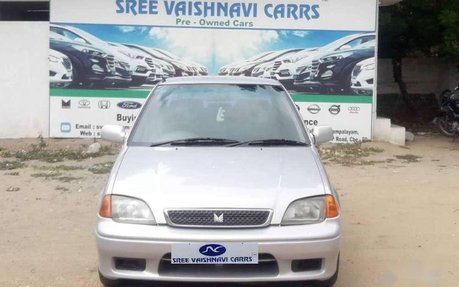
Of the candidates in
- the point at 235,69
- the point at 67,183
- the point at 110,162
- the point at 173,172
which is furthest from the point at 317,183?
the point at 235,69

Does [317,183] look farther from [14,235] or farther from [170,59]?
[170,59]

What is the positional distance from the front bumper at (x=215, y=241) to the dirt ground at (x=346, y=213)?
1015 mm

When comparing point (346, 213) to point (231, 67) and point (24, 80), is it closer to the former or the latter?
point (231, 67)

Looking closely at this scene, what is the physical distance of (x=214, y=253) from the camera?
12.9ft

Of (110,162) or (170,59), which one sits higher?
(170,59)

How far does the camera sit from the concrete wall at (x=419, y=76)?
1817cm

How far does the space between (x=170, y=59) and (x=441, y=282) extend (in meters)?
7.95

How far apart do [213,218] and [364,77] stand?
8.70 metres

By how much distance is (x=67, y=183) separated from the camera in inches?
336

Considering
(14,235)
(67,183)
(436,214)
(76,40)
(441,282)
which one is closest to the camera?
(441,282)

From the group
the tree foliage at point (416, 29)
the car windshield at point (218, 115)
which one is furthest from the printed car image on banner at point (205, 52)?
the car windshield at point (218, 115)

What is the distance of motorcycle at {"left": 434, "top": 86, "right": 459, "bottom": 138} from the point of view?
1341 cm

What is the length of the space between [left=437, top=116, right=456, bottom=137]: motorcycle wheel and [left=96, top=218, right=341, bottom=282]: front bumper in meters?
10.5

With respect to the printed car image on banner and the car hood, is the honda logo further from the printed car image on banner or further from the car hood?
the car hood
